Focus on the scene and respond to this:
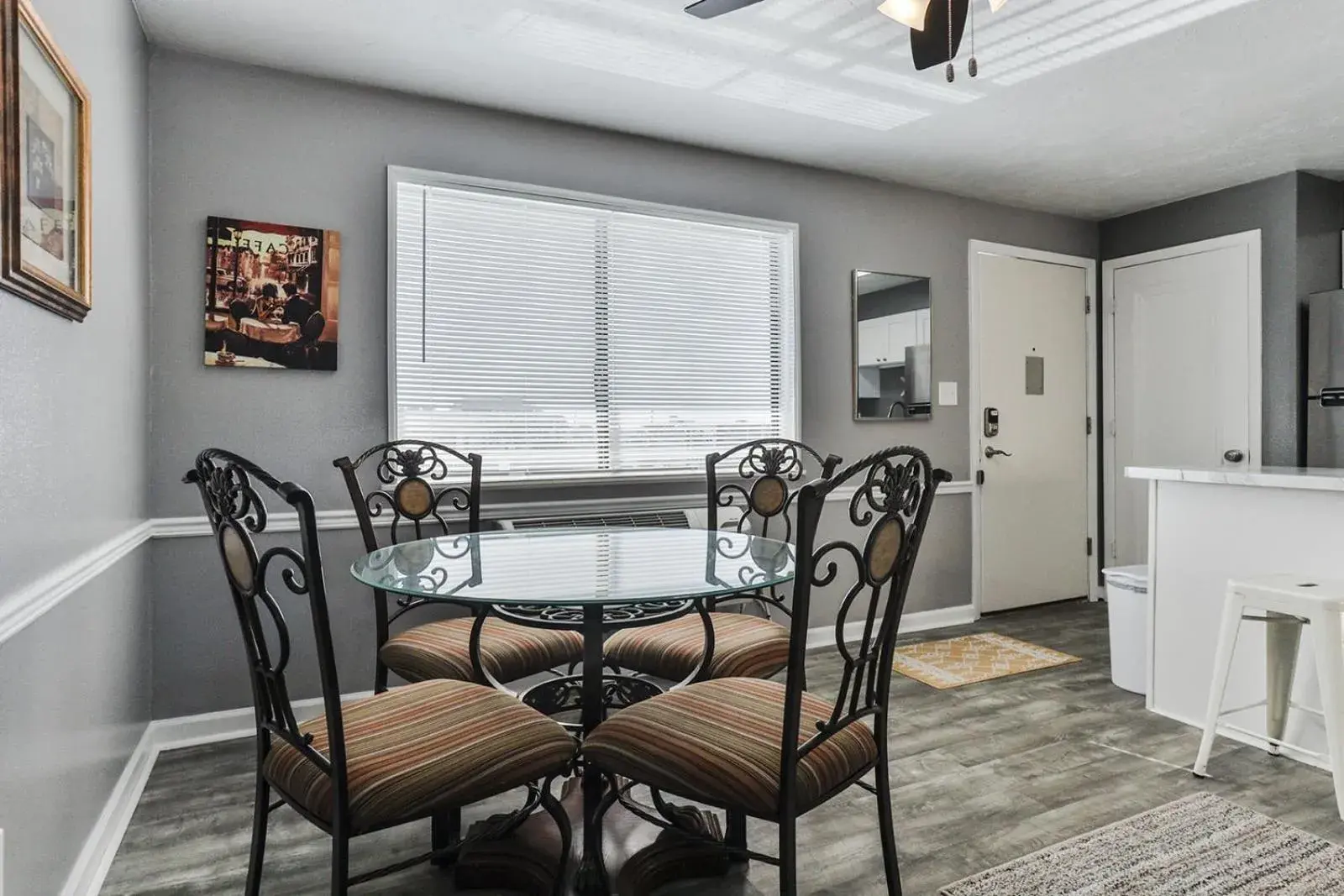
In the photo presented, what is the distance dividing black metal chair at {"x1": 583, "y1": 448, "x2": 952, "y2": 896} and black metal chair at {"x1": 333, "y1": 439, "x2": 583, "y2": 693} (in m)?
0.60

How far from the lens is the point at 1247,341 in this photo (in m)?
4.26

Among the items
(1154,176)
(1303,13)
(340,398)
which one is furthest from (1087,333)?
(340,398)

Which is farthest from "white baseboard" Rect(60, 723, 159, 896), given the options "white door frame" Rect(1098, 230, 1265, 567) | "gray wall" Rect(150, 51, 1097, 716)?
"white door frame" Rect(1098, 230, 1265, 567)

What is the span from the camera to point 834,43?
2.67 meters

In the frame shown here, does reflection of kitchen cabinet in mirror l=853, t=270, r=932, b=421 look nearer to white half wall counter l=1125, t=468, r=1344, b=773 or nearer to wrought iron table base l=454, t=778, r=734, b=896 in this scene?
white half wall counter l=1125, t=468, r=1344, b=773

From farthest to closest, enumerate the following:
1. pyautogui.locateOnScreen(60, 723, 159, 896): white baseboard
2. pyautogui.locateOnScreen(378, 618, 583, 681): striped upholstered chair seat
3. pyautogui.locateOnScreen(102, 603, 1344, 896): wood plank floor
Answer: pyautogui.locateOnScreen(378, 618, 583, 681): striped upholstered chair seat
pyautogui.locateOnScreen(102, 603, 1344, 896): wood plank floor
pyautogui.locateOnScreen(60, 723, 159, 896): white baseboard

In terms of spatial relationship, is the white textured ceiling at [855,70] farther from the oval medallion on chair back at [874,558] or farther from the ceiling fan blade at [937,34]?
the oval medallion on chair back at [874,558]

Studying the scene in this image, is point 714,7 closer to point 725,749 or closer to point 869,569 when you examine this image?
point 869,569

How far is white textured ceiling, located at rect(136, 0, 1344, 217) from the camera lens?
2.47m

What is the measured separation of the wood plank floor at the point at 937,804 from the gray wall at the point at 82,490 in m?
0.24

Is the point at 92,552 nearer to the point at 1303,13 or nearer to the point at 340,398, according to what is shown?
the point at 340,398

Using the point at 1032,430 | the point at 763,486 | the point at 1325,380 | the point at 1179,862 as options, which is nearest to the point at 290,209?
the point at 763,486

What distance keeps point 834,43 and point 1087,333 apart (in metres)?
3.17

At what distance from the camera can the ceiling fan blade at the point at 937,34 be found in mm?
1947
